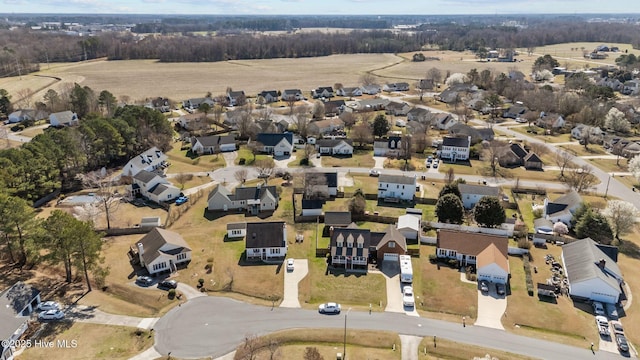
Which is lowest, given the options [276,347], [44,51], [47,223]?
[276,347]

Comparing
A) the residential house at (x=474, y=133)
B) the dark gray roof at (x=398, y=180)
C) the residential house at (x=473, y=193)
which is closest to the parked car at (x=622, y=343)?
the residential house at (x=473, y=193)

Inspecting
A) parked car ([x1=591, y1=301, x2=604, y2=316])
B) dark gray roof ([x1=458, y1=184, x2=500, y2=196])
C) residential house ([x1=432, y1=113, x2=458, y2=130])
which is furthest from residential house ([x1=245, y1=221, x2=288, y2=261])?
residential house ([x1=432, y1=113, x2=458, y2=130])

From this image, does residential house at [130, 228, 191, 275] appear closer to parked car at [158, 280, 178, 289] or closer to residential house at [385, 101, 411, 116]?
parked car at [158, 280, 178, 289]

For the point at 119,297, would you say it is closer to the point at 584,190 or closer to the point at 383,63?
the point at 584,190

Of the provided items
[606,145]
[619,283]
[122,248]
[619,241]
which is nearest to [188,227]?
[122,248]

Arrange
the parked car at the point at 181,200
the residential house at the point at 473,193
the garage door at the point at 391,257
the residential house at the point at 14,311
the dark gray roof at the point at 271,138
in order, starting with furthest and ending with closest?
the dark gray roof at the point at 271,138
the parked car at the point at 181,200
the residential house at the point at 473,193
the garage door at the point at 391,257
the residential house at the point at 14,311

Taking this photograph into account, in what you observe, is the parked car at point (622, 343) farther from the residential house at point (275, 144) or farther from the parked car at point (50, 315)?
the residential house at point (275, 144)
